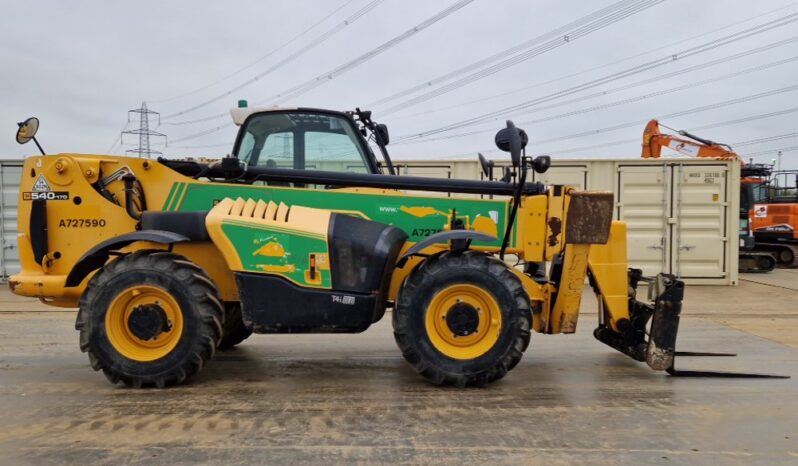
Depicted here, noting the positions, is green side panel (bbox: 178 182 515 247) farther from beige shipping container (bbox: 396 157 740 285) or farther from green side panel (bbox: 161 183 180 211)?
beige shipping container (bbox: 396 157 740 285)

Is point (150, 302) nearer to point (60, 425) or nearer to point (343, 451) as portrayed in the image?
point (60, 425)

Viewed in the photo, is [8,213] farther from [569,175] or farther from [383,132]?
[569,175]

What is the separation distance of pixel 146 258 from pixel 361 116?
2486 mm

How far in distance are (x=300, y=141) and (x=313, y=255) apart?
1321 millimetres

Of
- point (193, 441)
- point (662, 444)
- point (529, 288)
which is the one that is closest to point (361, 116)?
point (529, 288)

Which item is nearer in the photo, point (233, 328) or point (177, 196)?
point (177, 196)

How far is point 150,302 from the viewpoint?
466cm

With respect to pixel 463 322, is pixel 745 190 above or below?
above

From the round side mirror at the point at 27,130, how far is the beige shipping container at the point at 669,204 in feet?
27.3

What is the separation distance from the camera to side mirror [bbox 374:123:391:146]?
19.6 ft

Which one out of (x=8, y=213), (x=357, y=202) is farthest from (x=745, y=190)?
(x=8, y=213)

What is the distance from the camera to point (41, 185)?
5113mm

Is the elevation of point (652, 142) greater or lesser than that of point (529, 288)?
greater

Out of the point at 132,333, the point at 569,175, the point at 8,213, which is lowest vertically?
Answer: the point at 132,333
